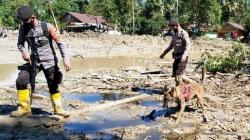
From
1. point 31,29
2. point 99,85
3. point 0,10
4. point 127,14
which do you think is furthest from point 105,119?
point 0,10

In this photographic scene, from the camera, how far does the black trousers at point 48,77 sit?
8492 millimetres

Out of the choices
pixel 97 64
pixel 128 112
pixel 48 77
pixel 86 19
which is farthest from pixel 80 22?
pixel 48 77

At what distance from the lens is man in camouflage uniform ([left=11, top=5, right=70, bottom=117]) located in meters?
8.33

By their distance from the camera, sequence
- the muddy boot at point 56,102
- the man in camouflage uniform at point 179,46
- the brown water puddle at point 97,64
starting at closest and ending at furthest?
the muddy boot at point 56,102 → the man in camouflage uniform at point 179,46 → the brown water puddle at point 97,64

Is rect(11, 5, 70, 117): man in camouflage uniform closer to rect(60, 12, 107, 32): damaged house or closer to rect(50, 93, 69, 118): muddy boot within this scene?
rect(50, 93, 69, 118): muddy boot

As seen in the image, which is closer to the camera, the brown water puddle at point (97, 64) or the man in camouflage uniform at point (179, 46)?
the man in camouflage uniform at point (179, 46)

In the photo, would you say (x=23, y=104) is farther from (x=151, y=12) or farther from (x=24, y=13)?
(x=151, y=12)

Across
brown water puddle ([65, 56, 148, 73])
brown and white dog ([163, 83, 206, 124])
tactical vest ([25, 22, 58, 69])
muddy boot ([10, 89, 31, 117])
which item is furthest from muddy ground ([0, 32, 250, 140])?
brown water puddle ([65, 56, 148, 73])

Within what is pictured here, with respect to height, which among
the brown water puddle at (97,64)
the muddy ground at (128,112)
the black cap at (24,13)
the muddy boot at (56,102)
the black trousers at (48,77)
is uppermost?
the black cap at (24,13)

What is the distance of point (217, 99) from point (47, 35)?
5352 millimetres

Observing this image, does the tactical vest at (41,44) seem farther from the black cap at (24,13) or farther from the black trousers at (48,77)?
the black cap at (24,13)

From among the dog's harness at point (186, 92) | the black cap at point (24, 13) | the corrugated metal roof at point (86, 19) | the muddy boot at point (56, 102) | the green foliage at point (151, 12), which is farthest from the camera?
the corrugated metal roof at point (86, 19)

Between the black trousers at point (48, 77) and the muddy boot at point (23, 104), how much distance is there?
0.11 m

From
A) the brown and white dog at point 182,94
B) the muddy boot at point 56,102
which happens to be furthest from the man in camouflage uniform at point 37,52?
the brown and white dog at point 182,94
